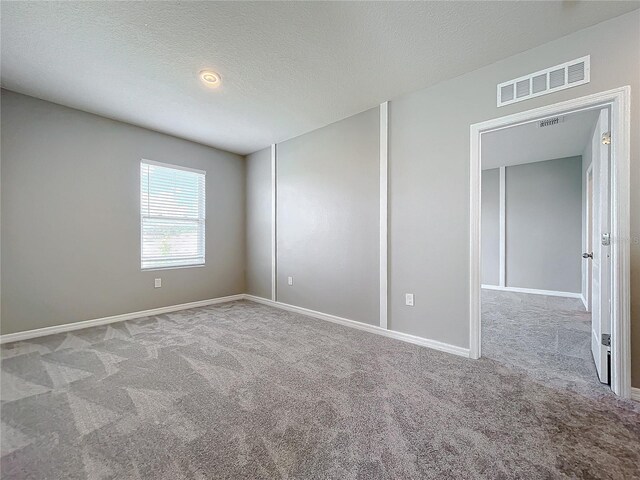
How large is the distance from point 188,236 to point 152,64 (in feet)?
8.08

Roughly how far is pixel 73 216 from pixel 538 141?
6.45 metres

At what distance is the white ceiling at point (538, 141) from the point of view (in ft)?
11.6

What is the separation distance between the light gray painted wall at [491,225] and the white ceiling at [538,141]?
0.49 metres

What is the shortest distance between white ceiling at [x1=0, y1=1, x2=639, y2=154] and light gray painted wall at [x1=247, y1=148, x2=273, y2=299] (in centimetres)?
149

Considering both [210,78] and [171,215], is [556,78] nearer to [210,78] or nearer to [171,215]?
[210,78]

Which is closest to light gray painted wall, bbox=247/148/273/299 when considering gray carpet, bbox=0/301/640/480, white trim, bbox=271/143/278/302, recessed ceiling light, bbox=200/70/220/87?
white trim, bbox=271/143/278/302

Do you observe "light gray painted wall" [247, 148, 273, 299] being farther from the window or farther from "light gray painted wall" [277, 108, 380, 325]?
the window

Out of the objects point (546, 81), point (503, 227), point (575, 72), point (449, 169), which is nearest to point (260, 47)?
point (449, 169)

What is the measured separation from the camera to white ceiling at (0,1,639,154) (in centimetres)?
177

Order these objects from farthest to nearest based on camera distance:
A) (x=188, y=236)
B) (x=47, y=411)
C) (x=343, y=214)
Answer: (x=188, y=236)
(x=343, y=214)
(x=47, y=411)

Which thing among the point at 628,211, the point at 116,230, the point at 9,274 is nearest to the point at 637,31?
the point at 628,211

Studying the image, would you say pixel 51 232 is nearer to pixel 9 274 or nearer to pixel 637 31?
pixel 9 274

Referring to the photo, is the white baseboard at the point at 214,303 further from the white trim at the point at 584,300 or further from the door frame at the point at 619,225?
the white trim at the point at 584,300

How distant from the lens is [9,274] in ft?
9.03
